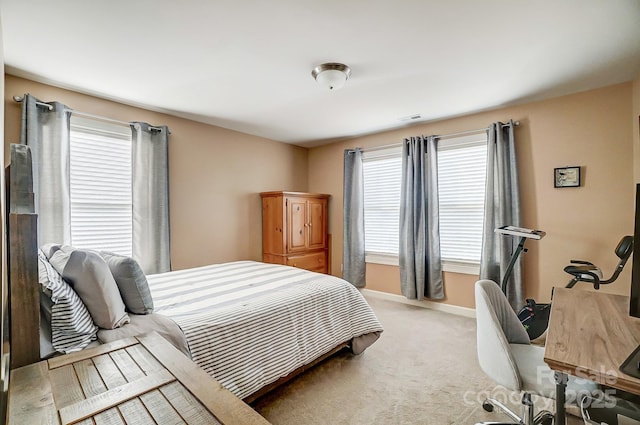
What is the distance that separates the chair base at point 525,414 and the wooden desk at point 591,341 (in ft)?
1.30

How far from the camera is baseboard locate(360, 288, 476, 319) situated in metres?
3.60

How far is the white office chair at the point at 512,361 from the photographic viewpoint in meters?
1.36

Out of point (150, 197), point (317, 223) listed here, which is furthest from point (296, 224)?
point (150, 197)

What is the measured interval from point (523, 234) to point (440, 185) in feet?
4.34

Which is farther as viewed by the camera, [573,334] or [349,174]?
[349,174]

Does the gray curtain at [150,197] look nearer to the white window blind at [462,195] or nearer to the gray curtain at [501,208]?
the white window blind at [462,195]

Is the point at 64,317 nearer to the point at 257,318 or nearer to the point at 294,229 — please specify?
the point at 257,318

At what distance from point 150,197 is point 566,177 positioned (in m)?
4.57

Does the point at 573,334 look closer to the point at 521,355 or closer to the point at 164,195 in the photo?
the point at 521,355

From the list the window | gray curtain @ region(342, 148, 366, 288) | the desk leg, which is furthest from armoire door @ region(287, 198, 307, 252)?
the desk leg

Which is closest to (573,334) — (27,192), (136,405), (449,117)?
(136,405)

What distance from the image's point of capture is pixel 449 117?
3674 millimetres

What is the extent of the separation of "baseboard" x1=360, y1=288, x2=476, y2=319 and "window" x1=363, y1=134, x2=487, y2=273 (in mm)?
494

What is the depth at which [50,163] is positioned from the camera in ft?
8.55
